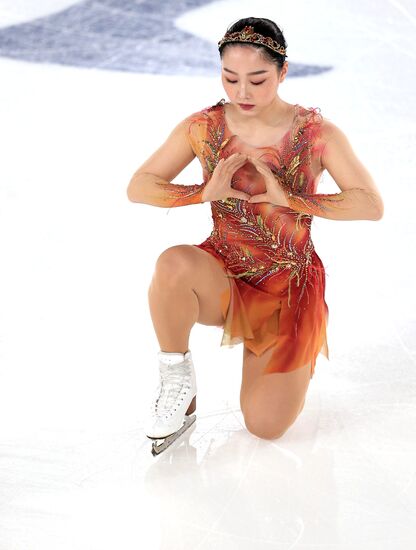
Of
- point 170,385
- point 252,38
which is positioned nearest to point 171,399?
point 170,385

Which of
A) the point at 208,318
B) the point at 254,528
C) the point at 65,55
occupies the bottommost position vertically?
the point at 254,528

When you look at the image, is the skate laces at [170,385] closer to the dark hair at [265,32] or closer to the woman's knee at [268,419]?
the woman's knee at [268,419]

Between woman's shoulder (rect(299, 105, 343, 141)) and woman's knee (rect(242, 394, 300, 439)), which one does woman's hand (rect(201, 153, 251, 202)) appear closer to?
woman's shoulder (rect(299, 105, 343, 141))

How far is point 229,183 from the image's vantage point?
100.0 inches

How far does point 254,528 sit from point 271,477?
0.73 ft

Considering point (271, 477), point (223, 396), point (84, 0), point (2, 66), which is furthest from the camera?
point (84, 0)

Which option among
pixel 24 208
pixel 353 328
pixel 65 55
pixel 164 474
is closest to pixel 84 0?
pixel 65 55

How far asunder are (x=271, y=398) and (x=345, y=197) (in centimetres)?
57

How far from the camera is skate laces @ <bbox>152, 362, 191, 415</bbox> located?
8.43 ft

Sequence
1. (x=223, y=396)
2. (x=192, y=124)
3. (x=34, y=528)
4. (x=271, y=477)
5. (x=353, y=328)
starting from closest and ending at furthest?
(x=34, y=528)
(x=271, y=477)
(x=192, y=124)
(x=223, y=396)
(x=353, y=328)

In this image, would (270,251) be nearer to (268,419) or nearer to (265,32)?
(268,419)

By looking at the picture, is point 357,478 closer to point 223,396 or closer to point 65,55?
point 223,396

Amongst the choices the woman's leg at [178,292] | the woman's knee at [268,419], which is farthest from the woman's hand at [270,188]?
the woman's knee at [268,419]

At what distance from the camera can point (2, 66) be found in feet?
19.7
